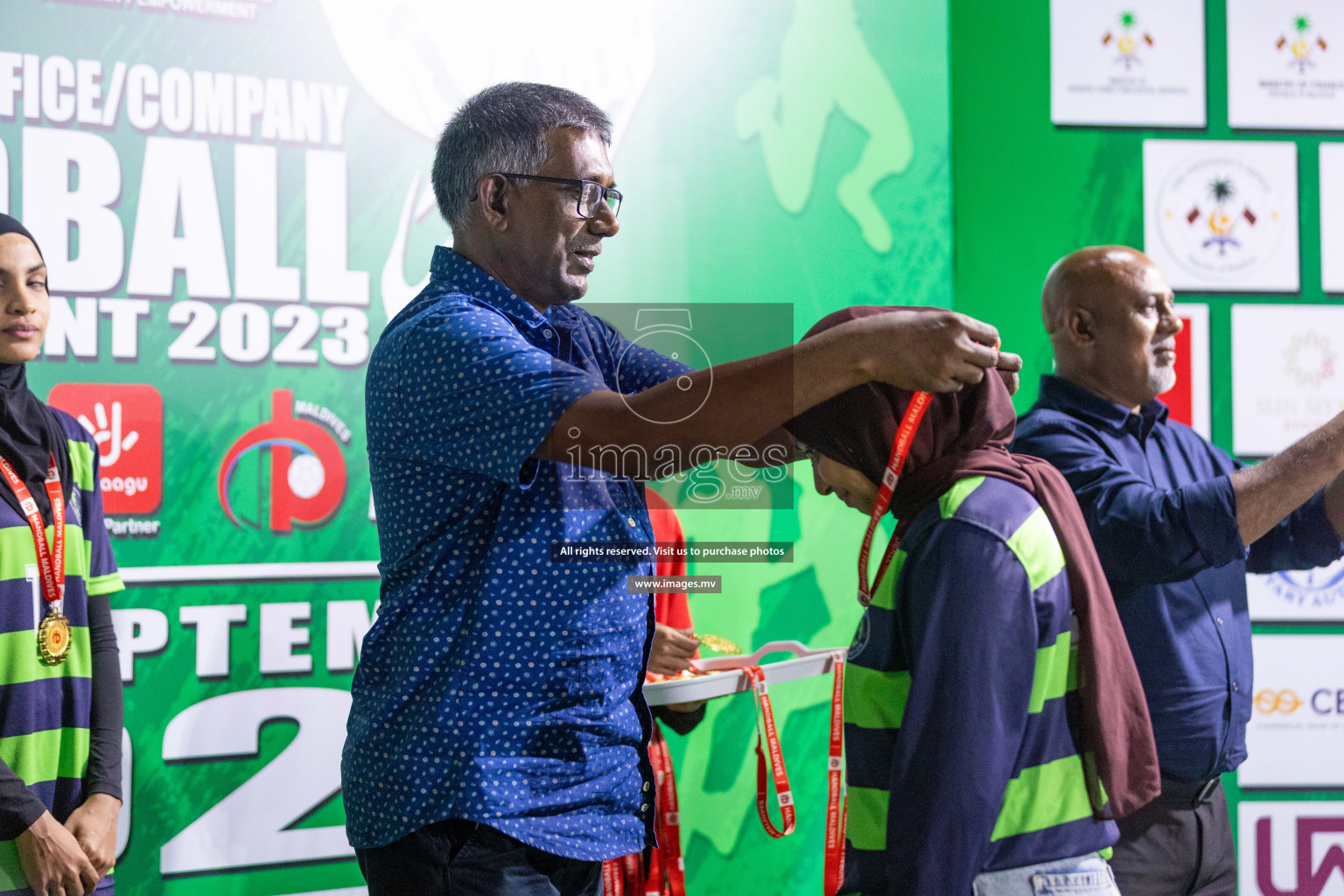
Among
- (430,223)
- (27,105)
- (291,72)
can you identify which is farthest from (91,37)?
(430,223)

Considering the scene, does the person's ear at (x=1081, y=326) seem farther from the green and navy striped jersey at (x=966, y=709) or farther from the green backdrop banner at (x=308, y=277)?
the green and navy striped jersey at (x=966, y=709)

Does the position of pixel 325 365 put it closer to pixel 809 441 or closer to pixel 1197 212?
pixel 809 441

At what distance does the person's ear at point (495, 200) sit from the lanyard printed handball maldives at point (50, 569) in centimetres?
135

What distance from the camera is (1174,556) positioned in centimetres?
199

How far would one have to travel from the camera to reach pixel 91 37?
8.79 feet

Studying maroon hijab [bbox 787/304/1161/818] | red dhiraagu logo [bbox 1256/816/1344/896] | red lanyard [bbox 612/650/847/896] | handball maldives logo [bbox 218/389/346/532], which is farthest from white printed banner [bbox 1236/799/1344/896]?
handball maldives logo [bbox 218/389/346/532]

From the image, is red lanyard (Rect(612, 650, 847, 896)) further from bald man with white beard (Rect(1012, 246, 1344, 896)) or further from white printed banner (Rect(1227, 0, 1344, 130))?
white printed banner (Rect(1227, 0, 1344, 130))

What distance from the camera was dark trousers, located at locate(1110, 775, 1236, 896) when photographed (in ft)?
6.74

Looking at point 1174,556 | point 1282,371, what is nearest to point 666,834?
point 1174,556

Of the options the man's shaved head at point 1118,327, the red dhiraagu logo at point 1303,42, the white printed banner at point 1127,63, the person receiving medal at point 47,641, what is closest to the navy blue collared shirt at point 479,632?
the person receiving medal at point 47,641

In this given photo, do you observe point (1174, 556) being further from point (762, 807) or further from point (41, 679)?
point (41, 679)

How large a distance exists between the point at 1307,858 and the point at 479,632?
3374 mm

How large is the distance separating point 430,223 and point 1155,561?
6.89ft

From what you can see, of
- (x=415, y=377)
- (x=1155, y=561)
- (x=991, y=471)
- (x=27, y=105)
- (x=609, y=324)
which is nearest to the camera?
(x=415, y=377)
